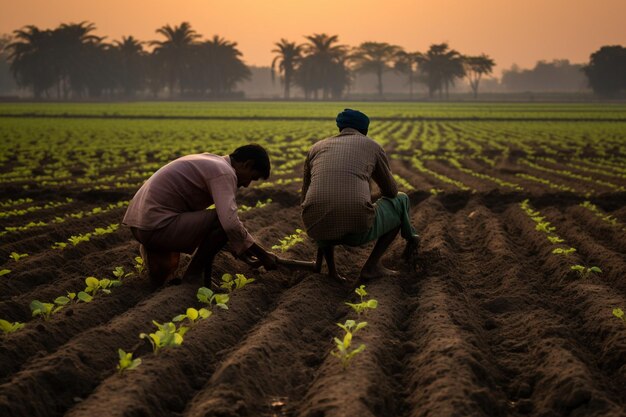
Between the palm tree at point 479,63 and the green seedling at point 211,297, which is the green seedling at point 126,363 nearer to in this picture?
the green seedling at point 211,297

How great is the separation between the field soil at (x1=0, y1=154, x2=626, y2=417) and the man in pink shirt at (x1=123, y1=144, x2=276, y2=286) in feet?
1.16

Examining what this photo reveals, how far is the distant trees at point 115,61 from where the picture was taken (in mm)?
97062

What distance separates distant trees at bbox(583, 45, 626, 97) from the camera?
104 meters

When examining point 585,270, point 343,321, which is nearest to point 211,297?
point 343,321

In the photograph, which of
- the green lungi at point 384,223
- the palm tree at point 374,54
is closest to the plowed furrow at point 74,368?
the green lungi at point 384,223

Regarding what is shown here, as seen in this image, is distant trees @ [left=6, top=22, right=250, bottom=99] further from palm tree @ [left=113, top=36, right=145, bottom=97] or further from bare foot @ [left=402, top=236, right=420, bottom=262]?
bare foot @ [left=402, top=236, right=420, bottom=262]

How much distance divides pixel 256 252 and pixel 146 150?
16.8m

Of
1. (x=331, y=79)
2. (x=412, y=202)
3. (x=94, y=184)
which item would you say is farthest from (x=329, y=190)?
(x=331, y=79)

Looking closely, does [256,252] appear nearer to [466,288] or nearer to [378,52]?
[466,288]

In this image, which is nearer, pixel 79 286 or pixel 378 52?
pixel 79 286

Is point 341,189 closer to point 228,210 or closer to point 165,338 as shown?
point 228,210

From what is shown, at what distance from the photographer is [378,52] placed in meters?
127

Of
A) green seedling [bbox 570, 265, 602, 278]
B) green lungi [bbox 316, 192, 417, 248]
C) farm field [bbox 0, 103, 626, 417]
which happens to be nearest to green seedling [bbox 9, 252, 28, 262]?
farm field [bbox 0, 103, 626, 417]

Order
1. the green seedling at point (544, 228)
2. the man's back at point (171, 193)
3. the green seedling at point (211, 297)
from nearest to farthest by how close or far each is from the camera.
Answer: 1. the green seedling at point (211, 297)
2. the man's back at point (171, 193)
3. the green seedling at point (544, 228)
